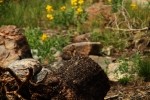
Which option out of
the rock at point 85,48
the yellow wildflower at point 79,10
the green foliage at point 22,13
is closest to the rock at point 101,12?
the yellow wildflower at point 79,10

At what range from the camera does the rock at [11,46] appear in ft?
22.8

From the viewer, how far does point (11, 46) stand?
280 inches

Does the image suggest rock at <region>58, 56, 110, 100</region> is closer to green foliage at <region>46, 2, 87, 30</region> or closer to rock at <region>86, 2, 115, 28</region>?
rock at <region>86, 2, 115, 28</region>

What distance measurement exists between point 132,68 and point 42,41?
216 centimetres

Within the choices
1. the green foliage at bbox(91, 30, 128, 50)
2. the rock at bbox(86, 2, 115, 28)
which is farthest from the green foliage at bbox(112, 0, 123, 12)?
the green foliage at bbox(91, 30, 128, 50)

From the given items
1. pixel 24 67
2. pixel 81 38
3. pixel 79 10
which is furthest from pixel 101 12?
pixel 24 67

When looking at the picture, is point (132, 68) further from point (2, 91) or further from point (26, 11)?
point (26, 11)

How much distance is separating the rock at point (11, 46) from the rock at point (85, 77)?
1.50 m

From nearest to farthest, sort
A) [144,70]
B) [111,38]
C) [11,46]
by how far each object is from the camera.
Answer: [144,70] → [11,46] → [111,38]

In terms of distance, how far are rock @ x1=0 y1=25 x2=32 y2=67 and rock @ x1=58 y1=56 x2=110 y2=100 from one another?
1496 millimetres

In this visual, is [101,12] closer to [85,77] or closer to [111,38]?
[111,38]

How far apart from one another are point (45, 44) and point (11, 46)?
1.39 metres

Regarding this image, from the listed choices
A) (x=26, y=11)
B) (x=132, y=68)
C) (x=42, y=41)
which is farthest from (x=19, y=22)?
(x=132, y=68)

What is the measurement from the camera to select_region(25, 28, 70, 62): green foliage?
8.13 m
